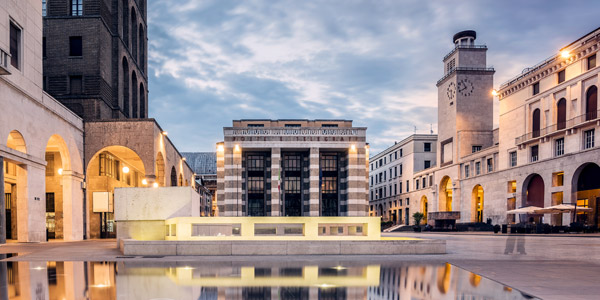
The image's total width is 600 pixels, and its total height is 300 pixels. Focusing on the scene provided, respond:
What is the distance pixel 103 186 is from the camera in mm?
42406

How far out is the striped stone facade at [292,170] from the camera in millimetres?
68312

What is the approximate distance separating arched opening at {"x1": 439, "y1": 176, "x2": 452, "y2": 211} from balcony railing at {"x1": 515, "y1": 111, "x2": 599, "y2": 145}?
86.8 ft

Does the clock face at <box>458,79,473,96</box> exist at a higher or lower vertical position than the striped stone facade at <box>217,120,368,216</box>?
higher

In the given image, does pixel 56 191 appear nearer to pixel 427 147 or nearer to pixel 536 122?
pixel 536 122

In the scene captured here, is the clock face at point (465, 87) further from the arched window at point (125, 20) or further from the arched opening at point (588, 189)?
the arched window at point (125, 20)

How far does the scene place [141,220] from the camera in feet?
74.1

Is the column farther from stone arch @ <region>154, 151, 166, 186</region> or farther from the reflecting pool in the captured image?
the reflecting pool

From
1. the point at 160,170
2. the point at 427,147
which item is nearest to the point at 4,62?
the point at 160,170

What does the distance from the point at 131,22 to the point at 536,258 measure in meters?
56.0

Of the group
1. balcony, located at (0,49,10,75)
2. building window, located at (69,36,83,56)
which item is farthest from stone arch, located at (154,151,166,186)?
balcony, located at (0,49,10,75)

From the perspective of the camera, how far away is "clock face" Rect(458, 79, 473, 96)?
8000 centimetres

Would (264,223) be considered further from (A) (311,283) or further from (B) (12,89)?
(B) (12,89)

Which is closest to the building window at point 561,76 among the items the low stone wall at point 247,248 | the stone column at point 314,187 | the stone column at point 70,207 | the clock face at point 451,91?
the clock face at point 451,91

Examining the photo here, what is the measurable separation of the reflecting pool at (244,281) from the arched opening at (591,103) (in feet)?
146
